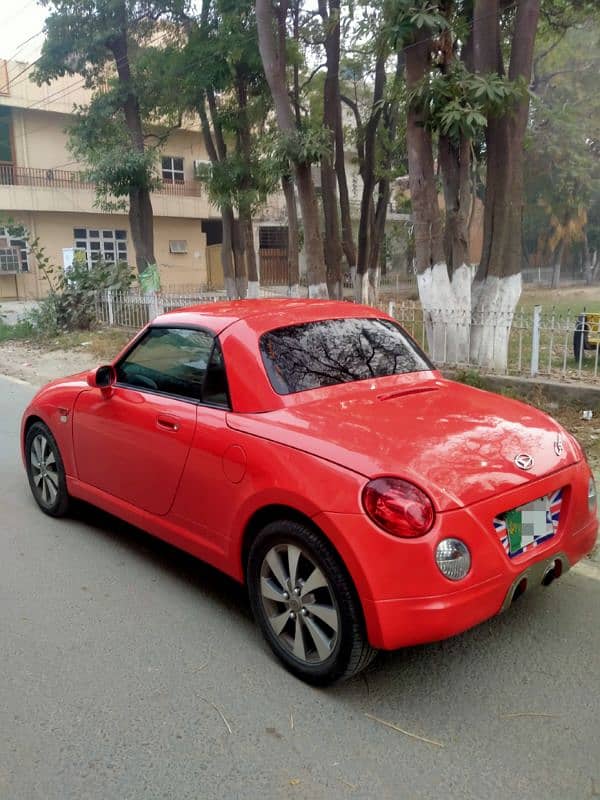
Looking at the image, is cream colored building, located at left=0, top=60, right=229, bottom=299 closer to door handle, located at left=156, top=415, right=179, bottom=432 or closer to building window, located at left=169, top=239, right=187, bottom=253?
building window, located at left=169, top=239, right=187, bottom=253

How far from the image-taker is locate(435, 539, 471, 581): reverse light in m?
2.52

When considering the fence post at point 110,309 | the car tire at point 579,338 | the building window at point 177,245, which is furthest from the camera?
the building window at point 177,245

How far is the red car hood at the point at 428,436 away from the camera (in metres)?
2.68

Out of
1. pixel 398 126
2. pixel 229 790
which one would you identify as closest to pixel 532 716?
pixel 229 790

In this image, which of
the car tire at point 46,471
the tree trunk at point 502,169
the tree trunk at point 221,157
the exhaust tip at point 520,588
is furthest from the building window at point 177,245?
the exhaust tip at point 520,588

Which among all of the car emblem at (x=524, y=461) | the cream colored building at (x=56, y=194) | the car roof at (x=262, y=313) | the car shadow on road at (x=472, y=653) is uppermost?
the cream colored building at (x=56, y=194)

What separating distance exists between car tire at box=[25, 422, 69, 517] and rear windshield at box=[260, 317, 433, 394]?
1.98 metres

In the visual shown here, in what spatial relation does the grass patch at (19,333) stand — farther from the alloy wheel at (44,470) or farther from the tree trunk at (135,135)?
the alloy wheel at (44,470)

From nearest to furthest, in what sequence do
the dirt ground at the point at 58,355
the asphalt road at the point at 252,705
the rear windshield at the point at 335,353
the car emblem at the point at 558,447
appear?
the asphalt road at the point at 252,705, the car emblem at the point at 558,447, the rear windshield at the point at 335,353, the dirt ground at the point at 58,355

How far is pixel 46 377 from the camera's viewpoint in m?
11.5

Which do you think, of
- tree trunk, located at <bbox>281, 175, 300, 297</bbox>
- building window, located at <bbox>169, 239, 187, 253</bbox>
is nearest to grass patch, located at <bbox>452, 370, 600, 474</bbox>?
tree trunk, located at <bbox>281, 175, 300, 297</bbox>

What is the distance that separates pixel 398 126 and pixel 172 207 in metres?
16.5

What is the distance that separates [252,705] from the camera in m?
2.78

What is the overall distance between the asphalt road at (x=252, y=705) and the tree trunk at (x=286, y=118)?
8570 millimetres
